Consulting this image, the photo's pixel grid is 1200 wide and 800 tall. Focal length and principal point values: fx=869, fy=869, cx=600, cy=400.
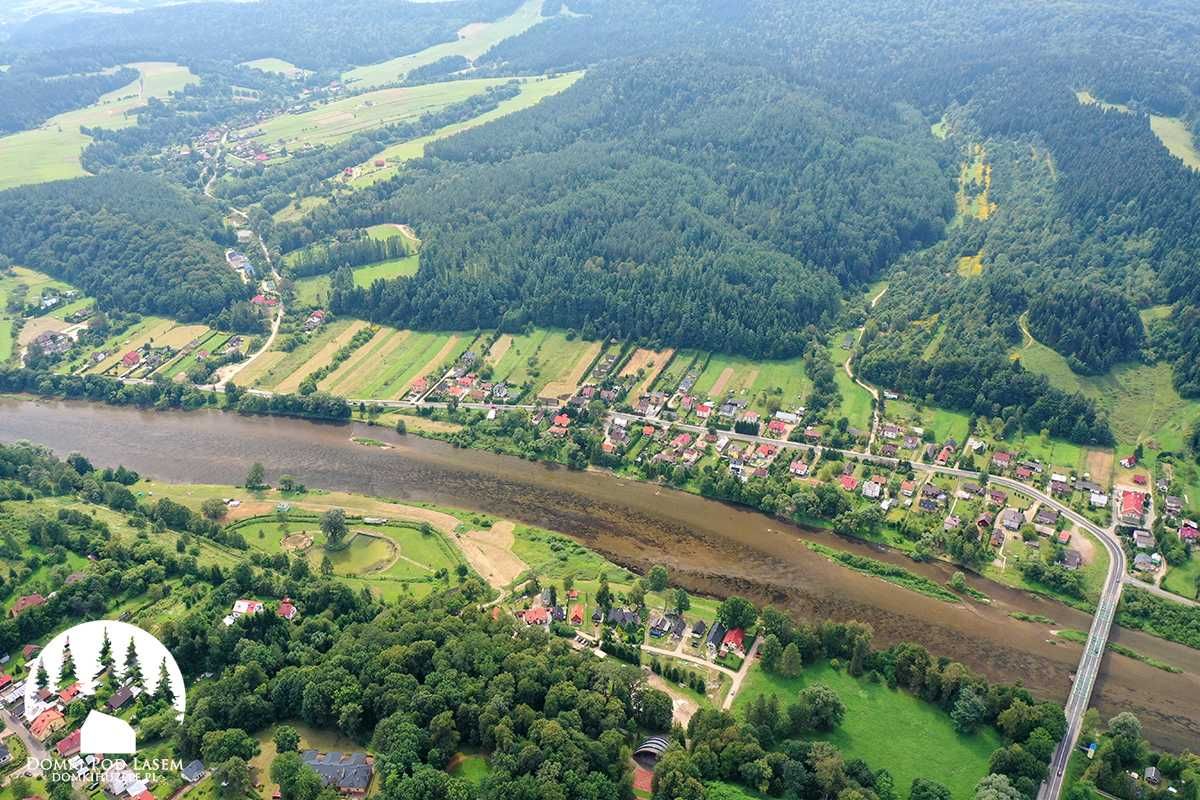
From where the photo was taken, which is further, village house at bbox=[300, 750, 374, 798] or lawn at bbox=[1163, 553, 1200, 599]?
lawn at bbox=[1163, 553, 1200, 599]

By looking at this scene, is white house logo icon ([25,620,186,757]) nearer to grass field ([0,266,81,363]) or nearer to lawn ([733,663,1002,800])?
lawn ([733,663,1002,800])

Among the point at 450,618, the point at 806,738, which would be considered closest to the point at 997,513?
the point at 806,738

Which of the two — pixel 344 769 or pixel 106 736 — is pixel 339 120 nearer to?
pixel 106 736

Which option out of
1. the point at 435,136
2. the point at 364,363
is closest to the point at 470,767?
the point at 364,363

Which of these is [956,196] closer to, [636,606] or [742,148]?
[742,148]

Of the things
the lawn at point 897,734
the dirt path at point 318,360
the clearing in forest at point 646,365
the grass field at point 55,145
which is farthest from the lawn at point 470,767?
the grass field at point 55,145

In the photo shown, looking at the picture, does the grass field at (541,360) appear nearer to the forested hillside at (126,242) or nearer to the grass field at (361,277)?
the grass field at (361,277)

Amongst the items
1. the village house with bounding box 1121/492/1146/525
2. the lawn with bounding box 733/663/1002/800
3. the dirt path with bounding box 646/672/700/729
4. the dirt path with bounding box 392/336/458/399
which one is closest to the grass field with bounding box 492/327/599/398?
the dirt path with bounding box 392/336/458/399
